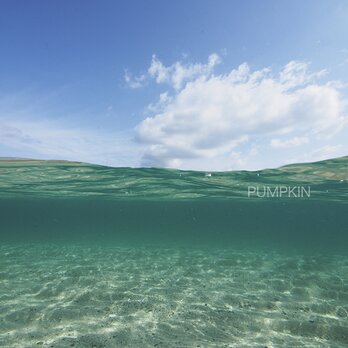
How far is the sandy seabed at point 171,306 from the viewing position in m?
7.45

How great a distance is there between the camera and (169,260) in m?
19.2

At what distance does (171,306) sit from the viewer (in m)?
9.77

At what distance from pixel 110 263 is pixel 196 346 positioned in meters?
11.9

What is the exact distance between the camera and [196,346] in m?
7.00

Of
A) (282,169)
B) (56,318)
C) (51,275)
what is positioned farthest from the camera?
(282,169)

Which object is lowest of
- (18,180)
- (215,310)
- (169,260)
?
(169,260)

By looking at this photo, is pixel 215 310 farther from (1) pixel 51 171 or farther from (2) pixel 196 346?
(1) pixel 51 171

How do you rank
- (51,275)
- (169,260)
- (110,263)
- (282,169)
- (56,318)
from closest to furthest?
(56,318) → (51,275) → (110,263) → (169,260) → (282,169)

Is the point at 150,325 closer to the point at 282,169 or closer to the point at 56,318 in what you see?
the point at 56,318

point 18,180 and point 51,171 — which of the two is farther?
point 18,180

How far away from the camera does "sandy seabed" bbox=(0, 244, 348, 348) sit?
745 cm

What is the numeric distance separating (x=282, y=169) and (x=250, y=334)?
21739 mm

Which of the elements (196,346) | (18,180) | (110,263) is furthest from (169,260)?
(18,180)

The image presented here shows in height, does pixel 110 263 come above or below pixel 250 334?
below
